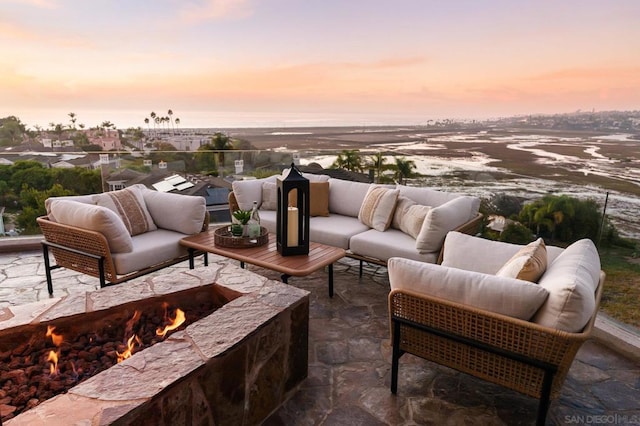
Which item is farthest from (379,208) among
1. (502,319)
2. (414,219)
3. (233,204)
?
(502,319)

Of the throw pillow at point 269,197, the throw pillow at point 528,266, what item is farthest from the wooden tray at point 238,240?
the throw pillow at point 528,266

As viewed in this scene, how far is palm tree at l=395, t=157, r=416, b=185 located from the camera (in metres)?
4.79

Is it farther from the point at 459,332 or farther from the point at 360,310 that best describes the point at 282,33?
the point at 459,332

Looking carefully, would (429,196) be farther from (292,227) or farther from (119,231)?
(119,231)

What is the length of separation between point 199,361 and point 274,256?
4.99ft

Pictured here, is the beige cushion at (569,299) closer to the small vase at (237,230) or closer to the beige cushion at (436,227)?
the beige cushion at (436,227)

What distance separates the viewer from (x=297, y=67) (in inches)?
246

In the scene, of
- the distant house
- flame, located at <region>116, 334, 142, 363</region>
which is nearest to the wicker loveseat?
flame, located at <region>116, 334, 142, 363</region>

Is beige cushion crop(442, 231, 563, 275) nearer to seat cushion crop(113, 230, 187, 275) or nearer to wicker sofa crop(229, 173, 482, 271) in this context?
wicker sofa crop(229, 173, 482, 271)

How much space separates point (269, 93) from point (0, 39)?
3740 millimetres

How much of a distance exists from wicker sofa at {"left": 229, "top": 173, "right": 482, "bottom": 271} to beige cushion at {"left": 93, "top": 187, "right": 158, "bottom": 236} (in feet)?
3.33

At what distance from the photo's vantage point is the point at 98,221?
2.93 meters

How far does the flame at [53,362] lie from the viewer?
65.3 inches

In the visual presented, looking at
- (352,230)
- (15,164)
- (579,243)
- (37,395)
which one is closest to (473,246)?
(579,243)
